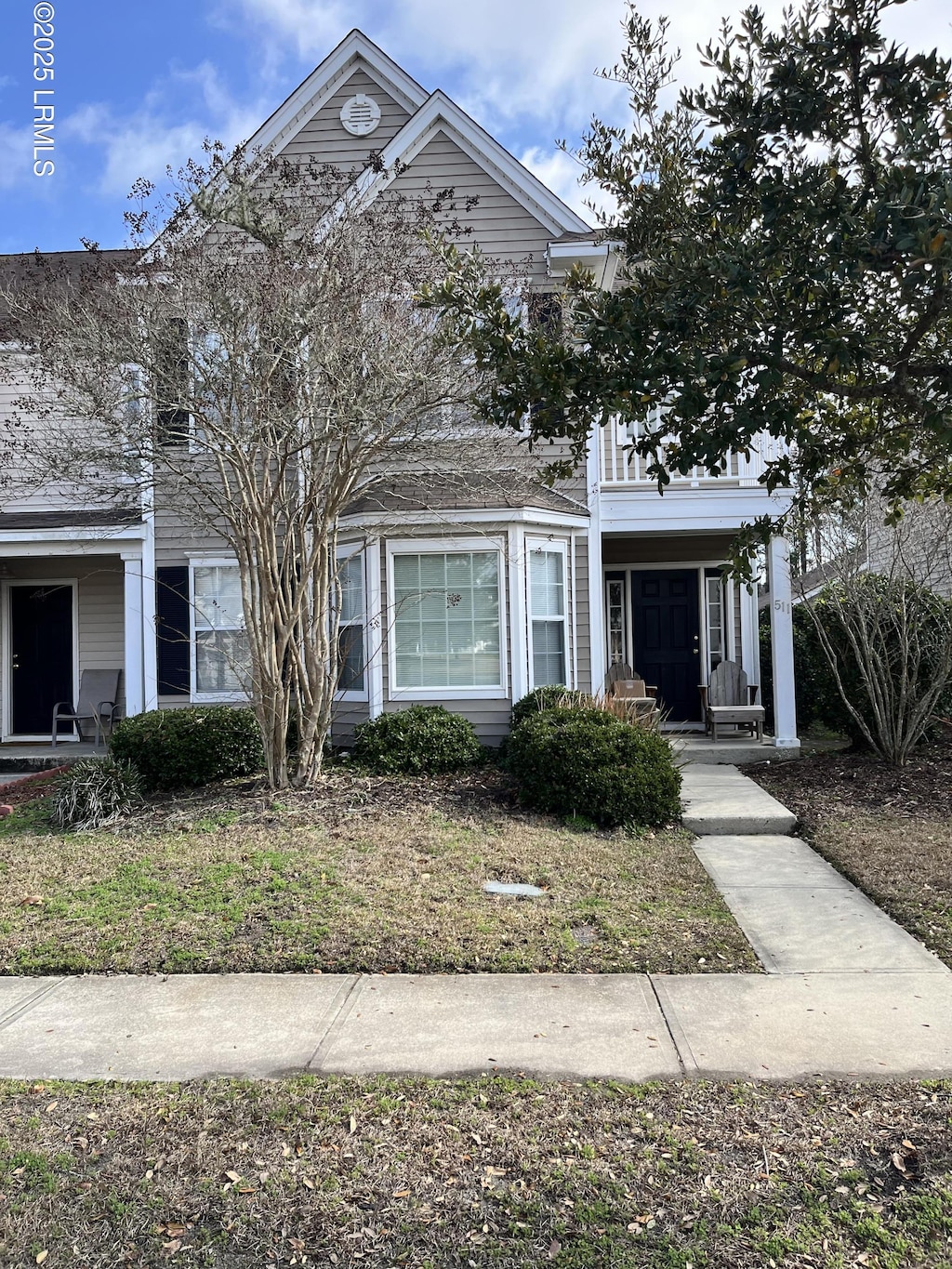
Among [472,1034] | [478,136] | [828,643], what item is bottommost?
[472,1034]

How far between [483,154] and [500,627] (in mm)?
5907

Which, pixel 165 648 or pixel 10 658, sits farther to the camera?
pixel 10 658

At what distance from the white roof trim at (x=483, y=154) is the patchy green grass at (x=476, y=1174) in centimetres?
1052

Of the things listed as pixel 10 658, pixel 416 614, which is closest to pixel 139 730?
pixel 416 614

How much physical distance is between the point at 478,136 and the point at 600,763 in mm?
8067

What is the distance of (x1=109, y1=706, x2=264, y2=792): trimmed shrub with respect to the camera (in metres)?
9.67

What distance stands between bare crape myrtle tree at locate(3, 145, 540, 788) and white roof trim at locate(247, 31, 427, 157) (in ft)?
10.9

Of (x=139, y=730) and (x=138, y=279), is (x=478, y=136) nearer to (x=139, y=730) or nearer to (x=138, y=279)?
(x=138, y=279)

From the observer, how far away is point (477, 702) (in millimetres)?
10953

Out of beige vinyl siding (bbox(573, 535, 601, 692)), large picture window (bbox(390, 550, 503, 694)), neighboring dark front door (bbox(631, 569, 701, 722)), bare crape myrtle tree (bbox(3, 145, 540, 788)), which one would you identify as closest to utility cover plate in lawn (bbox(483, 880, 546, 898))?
bare crape myrtle tree (bbox(3, 145, 540, 788))

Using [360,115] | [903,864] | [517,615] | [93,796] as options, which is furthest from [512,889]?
[360,115]

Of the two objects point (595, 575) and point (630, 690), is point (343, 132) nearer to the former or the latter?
point (595, 575)

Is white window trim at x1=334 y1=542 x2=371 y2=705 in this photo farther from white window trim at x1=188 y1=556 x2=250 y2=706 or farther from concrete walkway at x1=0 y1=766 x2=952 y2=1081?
concrete walkway at x1=0 y1=766 x2=952 y2=1081

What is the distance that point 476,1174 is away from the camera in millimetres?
3135
